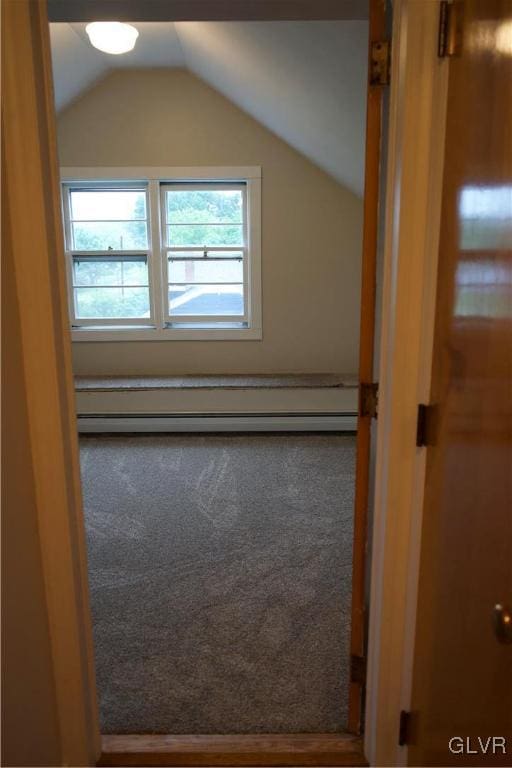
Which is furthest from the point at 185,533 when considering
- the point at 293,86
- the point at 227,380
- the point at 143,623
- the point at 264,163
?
the point at 264,163

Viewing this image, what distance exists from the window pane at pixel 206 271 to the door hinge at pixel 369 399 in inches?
128

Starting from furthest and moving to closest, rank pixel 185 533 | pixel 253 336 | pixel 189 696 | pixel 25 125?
pixel 253 336 → pixel 185 533 → pixel 189 696 → pixel 25 125

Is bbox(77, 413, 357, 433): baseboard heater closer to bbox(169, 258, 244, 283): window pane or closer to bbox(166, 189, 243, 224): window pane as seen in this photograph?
bbox(169, 258, 244, 283): window pane

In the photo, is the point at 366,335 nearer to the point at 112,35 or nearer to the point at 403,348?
the point at 403,348

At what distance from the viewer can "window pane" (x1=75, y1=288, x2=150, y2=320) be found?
4.41 m

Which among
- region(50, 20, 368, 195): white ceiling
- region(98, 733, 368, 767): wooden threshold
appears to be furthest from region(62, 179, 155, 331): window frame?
region(98, 733, 368, 767): wooden threshold

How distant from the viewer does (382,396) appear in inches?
47.9

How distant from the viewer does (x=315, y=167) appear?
13.5ft

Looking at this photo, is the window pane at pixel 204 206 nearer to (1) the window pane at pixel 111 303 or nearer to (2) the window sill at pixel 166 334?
(1) the window pane at pixel 111 303

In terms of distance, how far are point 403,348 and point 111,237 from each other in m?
3.71

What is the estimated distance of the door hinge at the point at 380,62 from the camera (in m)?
1.14

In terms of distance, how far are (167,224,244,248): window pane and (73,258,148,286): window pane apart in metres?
0.34

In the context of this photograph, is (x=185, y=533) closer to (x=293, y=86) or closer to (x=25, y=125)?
(x=25, y=125)

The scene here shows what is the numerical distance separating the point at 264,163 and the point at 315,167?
1.33 ft
